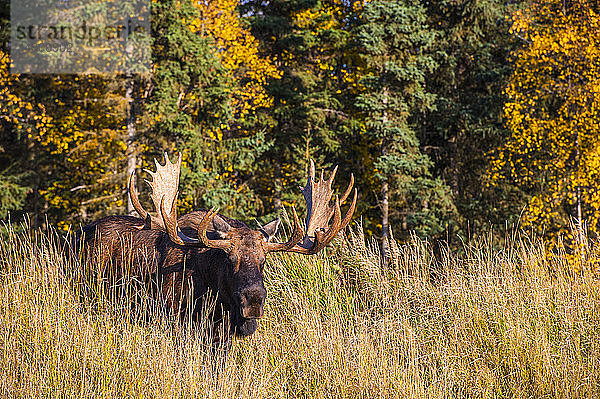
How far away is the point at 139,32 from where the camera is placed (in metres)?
17.2

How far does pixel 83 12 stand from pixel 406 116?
10.2 m

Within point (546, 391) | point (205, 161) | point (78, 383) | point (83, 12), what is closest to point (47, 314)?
point (78, 383)

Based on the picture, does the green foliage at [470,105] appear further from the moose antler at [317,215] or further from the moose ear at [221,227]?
the moose ear at [221,227]

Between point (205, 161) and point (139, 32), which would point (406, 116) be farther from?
point (139, 32)

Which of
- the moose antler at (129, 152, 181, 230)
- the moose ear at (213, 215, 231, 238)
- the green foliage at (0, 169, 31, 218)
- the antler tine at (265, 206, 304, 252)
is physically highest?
the moose antler at (129, 152, 181, 230)

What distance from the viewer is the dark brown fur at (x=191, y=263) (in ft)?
16.8

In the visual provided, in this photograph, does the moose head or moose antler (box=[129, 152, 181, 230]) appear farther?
moose antler (box=[129, 152, 181, 230])

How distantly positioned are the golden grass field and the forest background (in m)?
9.90

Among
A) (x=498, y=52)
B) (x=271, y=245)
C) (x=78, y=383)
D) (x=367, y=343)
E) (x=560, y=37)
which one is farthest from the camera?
(x=498, y=52)

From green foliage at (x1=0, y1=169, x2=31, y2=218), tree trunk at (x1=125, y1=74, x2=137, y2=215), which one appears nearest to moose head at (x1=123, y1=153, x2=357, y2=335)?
tree trunk at (x1=125, y1=74, x2=137, y2=215)

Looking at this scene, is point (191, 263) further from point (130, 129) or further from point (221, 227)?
point (130, 129)

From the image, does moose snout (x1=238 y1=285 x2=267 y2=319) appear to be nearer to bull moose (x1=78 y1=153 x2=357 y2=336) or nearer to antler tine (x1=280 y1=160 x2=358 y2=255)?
bull moose (x1=78 y1=153 x2=357 y2=336)

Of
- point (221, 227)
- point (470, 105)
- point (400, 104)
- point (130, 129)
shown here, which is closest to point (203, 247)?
point (221, 227)

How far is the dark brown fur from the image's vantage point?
5.11 metres
